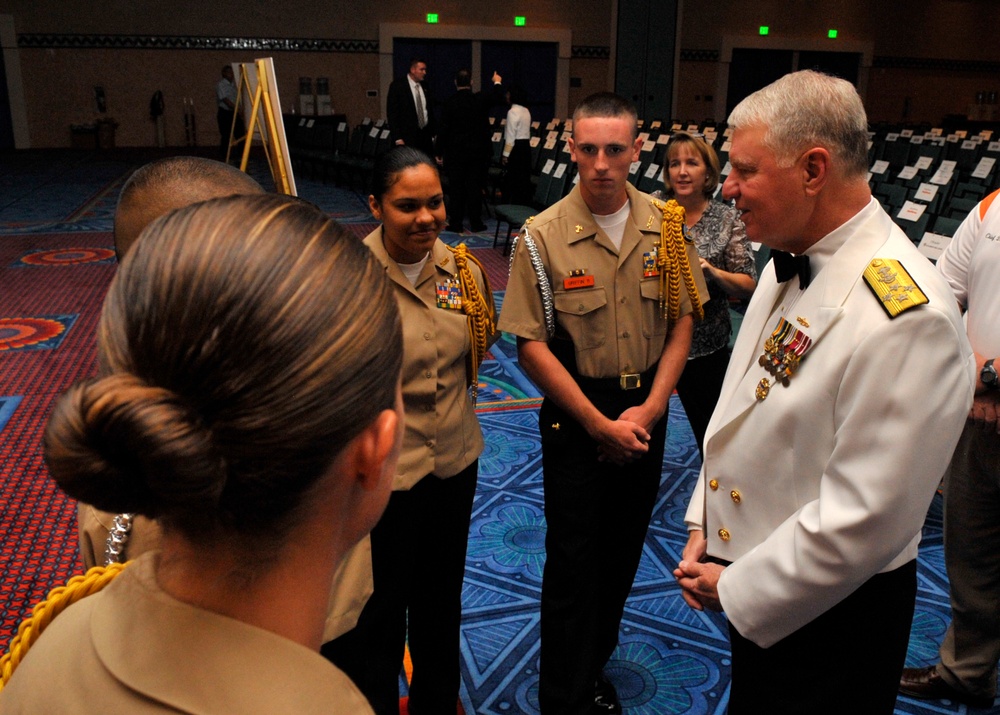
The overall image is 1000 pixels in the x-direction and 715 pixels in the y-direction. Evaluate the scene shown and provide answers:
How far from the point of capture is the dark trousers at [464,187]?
368 inches

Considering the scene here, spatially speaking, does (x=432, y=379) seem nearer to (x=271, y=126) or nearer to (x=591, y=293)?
(x=591, y=293)

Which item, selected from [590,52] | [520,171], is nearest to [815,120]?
[520,171]

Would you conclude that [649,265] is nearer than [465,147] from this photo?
Yes

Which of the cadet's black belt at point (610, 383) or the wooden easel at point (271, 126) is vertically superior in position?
the wooden easel at point (271, 126)

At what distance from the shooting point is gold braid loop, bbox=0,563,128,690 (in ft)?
2.61

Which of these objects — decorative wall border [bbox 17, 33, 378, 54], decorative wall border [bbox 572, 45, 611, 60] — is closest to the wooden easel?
decorative wall border [bbox 17, 33, 378, 54]

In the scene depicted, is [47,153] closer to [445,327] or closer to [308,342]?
[445,327]

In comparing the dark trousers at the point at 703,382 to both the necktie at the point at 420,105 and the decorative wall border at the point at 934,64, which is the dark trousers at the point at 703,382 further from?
the decorative wall border at the point at 934,64

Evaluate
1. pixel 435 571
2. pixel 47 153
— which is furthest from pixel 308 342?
pixel 47 153

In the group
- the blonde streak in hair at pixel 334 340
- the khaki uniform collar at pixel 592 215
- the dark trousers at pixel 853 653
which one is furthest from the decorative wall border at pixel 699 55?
the blonde streak in hair at pixel 334 340

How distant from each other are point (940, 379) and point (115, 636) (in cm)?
124

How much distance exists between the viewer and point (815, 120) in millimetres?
1459

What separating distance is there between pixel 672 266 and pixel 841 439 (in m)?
1.08

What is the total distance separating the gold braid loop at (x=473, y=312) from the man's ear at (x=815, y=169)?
0.98 m
